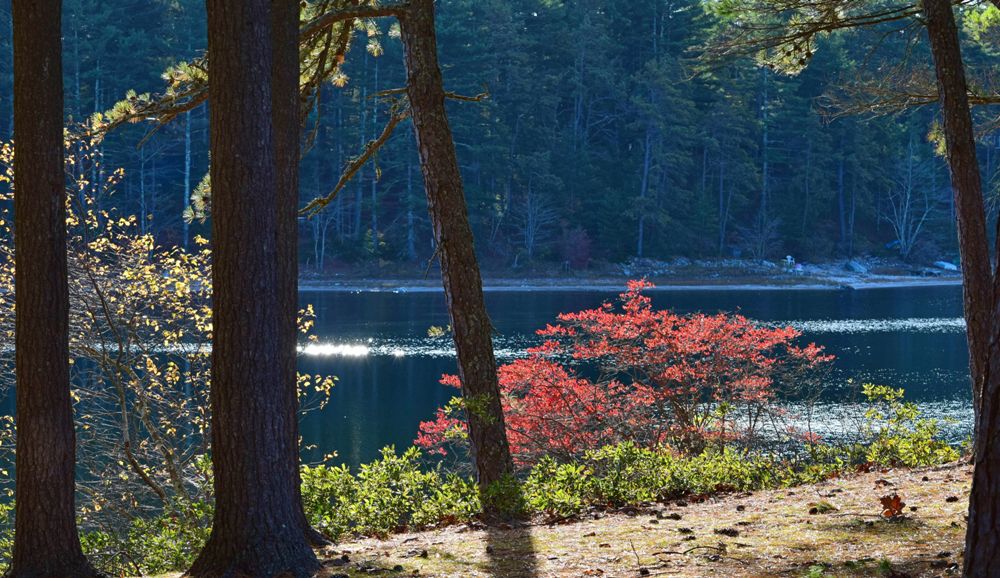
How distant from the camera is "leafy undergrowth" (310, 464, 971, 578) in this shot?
4031mm

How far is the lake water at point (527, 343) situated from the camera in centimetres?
1800

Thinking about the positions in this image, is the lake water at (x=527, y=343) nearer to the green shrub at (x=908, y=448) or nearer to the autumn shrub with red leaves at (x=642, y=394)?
the autumn shrub with red leaves at (x=642, y=394)

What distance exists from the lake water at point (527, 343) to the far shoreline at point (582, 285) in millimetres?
888

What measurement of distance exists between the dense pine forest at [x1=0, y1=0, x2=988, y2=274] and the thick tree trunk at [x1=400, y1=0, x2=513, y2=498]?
34.6 m

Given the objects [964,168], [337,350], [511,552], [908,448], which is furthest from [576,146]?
[511,552]

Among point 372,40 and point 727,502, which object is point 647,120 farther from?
point 727,502

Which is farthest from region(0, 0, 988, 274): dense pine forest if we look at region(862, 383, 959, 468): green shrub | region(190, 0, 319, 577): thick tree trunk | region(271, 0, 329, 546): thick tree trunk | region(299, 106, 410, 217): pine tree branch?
region(190, 0, 319, 577): thick tree trunk

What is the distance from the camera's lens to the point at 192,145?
42.9 meters

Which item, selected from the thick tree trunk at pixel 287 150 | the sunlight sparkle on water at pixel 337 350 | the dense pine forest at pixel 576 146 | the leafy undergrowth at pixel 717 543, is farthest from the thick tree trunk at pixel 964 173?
the dense pine forest at pixel 576 146

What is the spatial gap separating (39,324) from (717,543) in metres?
3.19

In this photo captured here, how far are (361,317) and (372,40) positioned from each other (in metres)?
24.6

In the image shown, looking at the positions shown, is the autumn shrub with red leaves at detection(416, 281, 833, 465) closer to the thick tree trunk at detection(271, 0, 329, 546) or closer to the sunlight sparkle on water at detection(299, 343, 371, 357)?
the thick tree trunk at detection(271, 0, 329, 546)

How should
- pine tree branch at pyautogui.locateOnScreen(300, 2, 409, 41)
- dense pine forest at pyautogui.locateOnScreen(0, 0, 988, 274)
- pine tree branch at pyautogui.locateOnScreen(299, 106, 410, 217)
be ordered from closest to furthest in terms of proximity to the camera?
pine tree branch at pyautogui.locateOnScreen(300, 2, 409, 41) → pine tree branch at pyautogui.locateOnScreen(299, 106, 410, 217) → dense pine forest at pyautogui.locateOnScreen(0, 0, 988, 274)

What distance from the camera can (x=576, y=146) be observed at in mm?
48062
